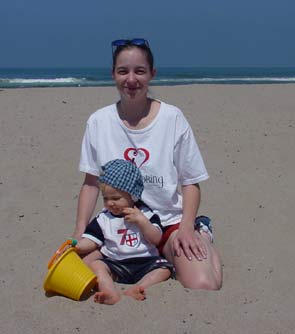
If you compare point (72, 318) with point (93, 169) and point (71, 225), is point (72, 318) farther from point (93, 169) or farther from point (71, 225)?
point (71, 225)

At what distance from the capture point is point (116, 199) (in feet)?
11.3

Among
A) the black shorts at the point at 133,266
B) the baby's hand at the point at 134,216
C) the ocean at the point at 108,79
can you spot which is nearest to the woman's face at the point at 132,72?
the baby's hand at the point at 134,216

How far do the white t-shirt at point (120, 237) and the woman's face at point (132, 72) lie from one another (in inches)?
26.2

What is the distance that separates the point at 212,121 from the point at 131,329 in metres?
6.33

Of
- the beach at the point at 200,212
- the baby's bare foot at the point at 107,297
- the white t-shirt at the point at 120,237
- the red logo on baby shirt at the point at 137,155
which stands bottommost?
the beach at the point at 200,212

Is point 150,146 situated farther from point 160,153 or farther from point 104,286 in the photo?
point 104,286

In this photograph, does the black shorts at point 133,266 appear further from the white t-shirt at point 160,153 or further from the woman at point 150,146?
the white t-shirt at point 160,153

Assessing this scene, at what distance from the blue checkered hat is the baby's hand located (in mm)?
93

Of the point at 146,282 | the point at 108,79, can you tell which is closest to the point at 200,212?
the point at 146,282

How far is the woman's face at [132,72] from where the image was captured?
3.54 m

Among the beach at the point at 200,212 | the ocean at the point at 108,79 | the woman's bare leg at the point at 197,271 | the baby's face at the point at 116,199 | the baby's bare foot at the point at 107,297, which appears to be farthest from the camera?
the ocean at the point at 108,79

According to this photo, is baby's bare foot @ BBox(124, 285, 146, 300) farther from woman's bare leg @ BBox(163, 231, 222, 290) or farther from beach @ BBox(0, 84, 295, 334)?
woman's bare leg @ BBox(163, 231, 222, 290)

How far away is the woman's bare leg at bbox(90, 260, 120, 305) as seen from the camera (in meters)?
3.15
